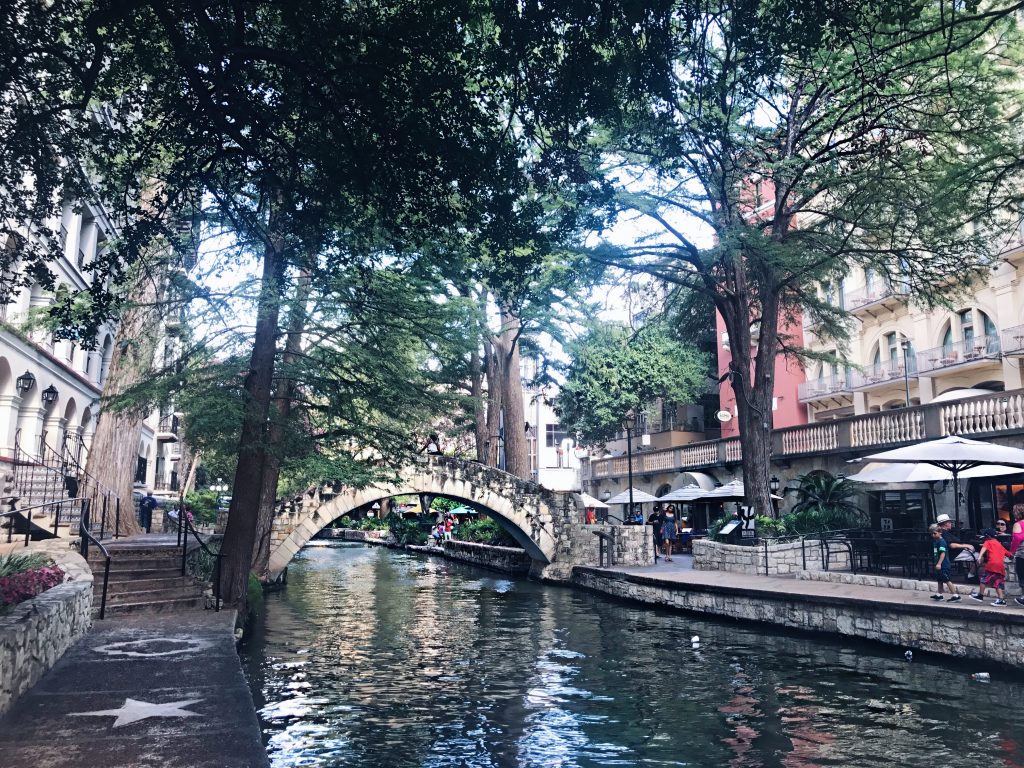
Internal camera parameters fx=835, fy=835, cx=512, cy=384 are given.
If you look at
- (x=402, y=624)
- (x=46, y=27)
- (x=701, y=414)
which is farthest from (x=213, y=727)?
(x=701, y=414)

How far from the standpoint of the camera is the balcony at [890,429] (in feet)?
68.7

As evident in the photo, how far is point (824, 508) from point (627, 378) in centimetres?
1314

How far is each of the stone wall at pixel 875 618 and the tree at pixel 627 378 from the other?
14.4 metres

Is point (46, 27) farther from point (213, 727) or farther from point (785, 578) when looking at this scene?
point (785, 578)

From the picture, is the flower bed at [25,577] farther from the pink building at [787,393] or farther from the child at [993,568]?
the pink building at [787,393]

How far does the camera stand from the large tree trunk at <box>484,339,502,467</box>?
1213 inches

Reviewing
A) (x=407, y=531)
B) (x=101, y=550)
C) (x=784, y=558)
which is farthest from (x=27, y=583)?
(x=407, y=531)

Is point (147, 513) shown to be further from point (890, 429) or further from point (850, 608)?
point (890, 429)

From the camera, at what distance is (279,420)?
15367 mm

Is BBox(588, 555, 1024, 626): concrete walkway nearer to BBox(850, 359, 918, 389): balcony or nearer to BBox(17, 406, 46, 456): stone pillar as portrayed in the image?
BBox(850, 359, 918, 389): balcony

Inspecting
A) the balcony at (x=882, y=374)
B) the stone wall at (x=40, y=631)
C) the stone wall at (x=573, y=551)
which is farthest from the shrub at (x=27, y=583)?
the balcony at (x=882, y=374)

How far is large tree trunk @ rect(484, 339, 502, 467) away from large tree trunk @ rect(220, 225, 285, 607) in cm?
1455

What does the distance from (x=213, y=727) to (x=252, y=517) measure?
30.3 ft

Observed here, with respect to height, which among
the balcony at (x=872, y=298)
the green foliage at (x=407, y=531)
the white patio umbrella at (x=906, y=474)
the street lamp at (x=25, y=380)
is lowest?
the green foliage at (x=407, y=531)
